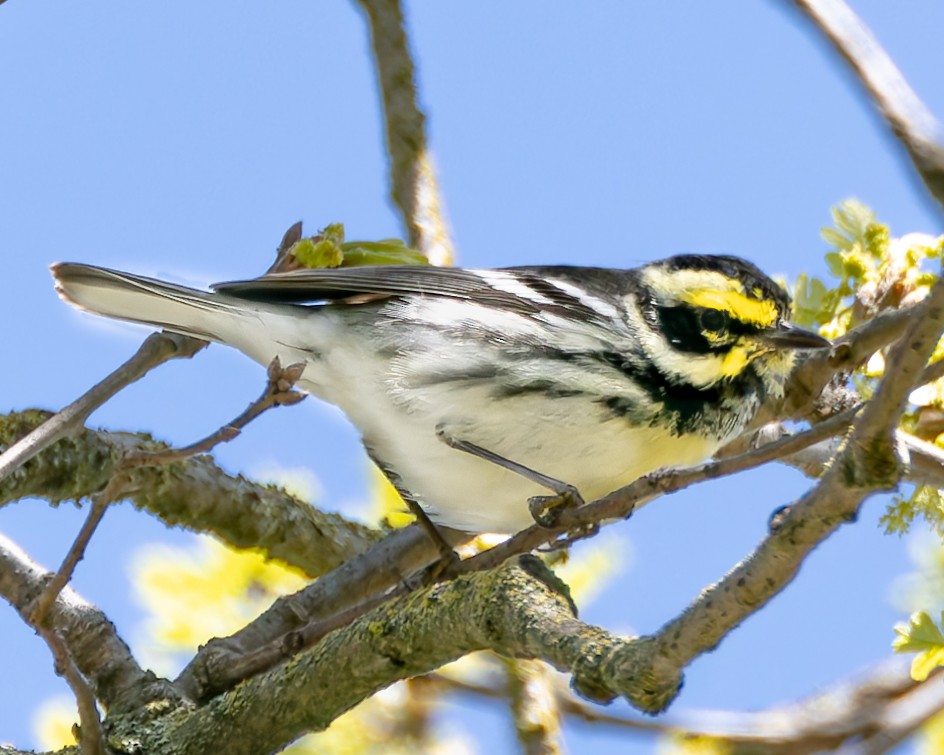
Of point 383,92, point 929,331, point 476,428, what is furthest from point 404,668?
point 383,92

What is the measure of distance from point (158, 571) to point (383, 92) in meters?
1.68

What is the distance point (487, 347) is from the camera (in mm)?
3186

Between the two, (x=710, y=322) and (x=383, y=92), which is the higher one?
(x=383, y=92)

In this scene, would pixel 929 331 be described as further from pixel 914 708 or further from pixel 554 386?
pixel 914 708

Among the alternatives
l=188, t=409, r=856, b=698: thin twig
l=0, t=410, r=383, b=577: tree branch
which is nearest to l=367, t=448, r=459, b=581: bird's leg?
l=188, t=409, r=856, b=698: thin twig

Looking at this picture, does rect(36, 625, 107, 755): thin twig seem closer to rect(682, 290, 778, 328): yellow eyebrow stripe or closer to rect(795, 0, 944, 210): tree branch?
rect(795, 0, 944, 210): tree branch

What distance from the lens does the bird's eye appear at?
130 inches

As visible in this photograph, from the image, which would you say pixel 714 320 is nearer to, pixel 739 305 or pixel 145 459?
pixel 739 305

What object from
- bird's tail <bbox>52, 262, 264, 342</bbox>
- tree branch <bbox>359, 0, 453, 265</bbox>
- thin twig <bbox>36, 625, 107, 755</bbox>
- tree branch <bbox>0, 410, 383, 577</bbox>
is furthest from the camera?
tree branch <bbox>359, 0, 453, 265</bbox>

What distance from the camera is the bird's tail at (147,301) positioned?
10.4 feet

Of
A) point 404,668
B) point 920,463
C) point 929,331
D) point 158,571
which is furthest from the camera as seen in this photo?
point 158,571

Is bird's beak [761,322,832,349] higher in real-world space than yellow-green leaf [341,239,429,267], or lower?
lower

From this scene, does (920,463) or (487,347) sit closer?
(920,463)

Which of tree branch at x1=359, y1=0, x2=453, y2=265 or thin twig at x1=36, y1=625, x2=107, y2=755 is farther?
tree branch at x1=359, y1=0, x2=453, y2=265
